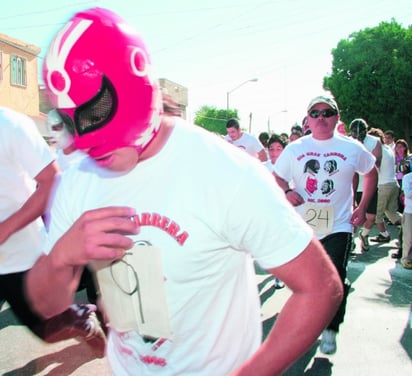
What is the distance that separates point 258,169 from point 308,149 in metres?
3.24

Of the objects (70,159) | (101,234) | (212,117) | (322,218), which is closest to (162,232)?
(101,234)

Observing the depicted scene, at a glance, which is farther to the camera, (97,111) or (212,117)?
(212,117)

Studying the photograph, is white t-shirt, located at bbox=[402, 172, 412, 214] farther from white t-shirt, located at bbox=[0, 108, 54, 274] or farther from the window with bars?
the window with bars

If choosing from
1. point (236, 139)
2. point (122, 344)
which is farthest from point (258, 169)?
point (236, 139)

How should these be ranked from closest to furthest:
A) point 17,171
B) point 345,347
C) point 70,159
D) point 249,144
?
1. point 17,171
2. point 70,159
3. point 345,347
4. point 249,144

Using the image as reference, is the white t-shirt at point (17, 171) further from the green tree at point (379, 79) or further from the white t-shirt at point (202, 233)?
the green tree at point (379, 79)

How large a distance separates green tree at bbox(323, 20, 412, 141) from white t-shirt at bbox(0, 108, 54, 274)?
33.6 m

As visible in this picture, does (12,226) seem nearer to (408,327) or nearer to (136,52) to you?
(136,52)

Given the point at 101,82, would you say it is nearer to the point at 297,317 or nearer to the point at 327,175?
the point at 297,317

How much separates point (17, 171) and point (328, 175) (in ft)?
8.48

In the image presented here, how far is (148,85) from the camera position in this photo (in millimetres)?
1387


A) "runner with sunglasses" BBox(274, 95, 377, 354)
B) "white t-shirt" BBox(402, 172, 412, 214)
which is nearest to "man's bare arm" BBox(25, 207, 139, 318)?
"runner with sunglasses" BBox(274, 95, 377, 354)

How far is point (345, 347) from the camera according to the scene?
13.9 feet

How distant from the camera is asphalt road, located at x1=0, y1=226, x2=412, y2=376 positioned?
3.85 metres
